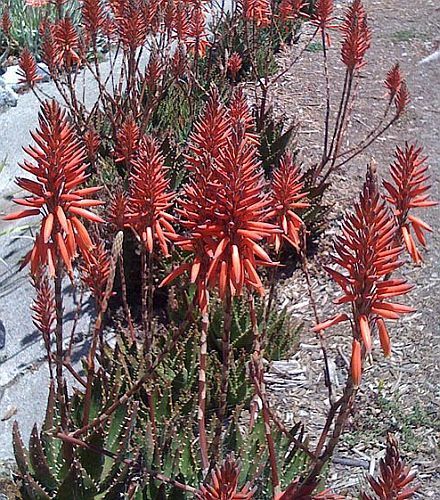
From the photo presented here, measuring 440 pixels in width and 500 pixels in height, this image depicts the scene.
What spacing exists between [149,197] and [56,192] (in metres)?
0.26

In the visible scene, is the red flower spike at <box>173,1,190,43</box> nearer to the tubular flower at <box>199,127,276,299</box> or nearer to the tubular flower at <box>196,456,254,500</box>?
the tubular flower at <box>199,127,276,299</box>

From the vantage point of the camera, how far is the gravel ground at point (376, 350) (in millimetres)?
3020

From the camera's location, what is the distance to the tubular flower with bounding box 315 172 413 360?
139cm

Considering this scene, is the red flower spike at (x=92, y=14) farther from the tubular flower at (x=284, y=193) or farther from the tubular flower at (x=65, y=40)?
the tubular flower at (x=284, y=193)

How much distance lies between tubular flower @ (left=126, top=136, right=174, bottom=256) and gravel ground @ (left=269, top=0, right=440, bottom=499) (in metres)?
1.37

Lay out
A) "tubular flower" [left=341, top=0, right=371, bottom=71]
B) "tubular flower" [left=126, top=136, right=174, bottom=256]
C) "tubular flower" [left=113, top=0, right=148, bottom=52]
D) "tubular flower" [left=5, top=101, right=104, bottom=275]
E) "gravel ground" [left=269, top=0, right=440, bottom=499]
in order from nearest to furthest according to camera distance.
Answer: "tubular flower" [left=5, top=101, right=104, bottom=275] < "tubular flower" [left=126, top=136, right=174, bottom=256] < "gravel ground" [left=269, top=0, right=440, bottom=499] < "tubular flower" [left=113, top=0, right=148, bottom=52] < "tubular flower" [left=341, top=0, right=371, bottom=71]

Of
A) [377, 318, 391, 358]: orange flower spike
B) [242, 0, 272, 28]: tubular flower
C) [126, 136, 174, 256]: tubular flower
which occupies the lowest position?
[377, 318, 391, 358]: orange flower spike

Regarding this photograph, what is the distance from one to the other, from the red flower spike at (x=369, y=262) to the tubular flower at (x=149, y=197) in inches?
20.1

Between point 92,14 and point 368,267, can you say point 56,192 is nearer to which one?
point 368,267

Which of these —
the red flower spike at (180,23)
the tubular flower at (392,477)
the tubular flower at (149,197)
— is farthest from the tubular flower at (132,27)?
the tubular flower at (392,477)

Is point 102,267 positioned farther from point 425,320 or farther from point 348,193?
point 348,193

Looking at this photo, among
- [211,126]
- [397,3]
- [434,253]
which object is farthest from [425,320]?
[397,3]

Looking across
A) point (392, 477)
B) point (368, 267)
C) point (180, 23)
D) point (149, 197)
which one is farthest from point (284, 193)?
point (180, 23)

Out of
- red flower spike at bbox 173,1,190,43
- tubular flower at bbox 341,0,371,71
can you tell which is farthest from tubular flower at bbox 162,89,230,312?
red flower spike at bbox 173,1,190,43
